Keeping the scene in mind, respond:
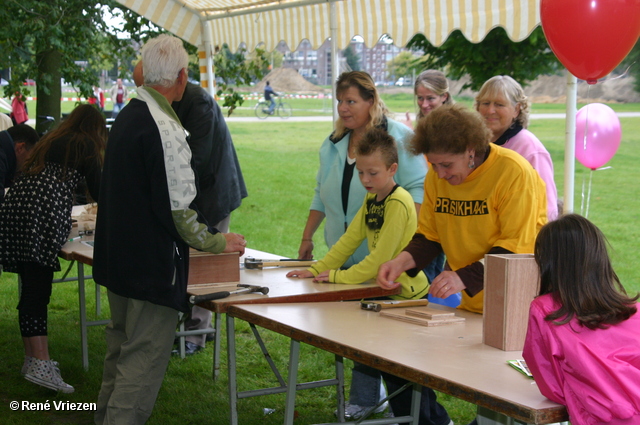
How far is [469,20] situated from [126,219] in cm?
261

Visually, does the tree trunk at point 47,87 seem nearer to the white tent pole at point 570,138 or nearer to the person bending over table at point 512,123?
the person bending over table at point 512,123

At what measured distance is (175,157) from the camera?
258cm

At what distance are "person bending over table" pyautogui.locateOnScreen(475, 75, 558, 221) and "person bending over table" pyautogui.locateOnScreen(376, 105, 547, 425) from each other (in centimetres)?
110

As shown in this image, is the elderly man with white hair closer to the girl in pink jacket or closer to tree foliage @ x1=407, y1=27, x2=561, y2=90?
the girl in pink jacket

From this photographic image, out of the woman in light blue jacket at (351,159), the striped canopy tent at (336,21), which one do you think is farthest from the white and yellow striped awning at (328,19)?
the woman in light blue jacket at (351,159)

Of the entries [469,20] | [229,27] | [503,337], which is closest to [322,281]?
[503,337]

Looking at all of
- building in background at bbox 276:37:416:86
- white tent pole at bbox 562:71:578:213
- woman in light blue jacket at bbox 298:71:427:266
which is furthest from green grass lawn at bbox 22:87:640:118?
woman in light blue jacket at bbox 298:71:427:266

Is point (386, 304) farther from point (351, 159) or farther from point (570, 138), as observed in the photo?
point (570, 138)

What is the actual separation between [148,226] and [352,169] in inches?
47.9

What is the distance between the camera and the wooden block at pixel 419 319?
7.84 ft

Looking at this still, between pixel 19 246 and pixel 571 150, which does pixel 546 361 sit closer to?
pixel 571 150

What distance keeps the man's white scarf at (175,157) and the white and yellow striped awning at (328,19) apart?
2225 mm

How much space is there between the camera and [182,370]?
14.5 ft

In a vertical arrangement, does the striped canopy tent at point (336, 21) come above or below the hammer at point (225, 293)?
above
